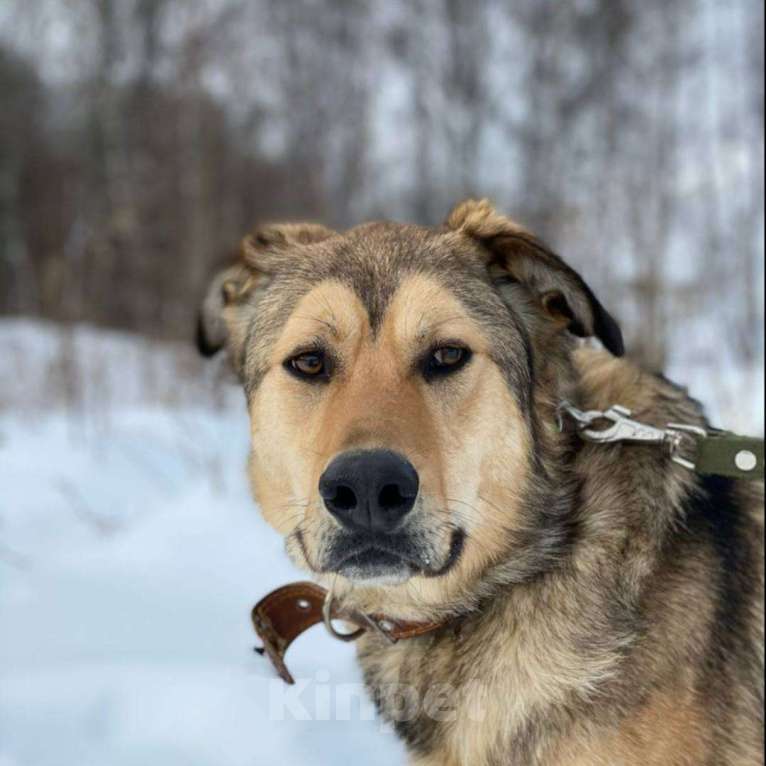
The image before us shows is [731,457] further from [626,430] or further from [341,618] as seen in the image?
[341,618]

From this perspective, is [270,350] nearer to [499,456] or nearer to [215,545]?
[499,456]

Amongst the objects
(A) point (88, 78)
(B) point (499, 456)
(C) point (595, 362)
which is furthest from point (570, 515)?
(A) point (88, 78)

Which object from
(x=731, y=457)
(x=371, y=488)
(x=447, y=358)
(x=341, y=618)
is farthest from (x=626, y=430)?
(x=341, y=618)

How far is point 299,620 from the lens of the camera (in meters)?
2.49

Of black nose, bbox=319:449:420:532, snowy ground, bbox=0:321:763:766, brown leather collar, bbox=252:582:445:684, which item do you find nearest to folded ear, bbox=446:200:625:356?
black nose, bbox=319:449:420:532

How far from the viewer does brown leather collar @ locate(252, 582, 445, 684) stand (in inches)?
88.8

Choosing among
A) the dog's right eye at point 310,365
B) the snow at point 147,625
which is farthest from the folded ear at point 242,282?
the snow at point 147,625

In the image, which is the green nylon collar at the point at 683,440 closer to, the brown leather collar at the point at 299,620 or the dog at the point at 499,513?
the dog at the point at 499,513

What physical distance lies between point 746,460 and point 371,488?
3.48ft

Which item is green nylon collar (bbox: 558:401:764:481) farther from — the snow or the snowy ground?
the snow

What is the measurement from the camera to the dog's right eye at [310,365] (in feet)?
7.43

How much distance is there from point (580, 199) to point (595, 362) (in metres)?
8.20

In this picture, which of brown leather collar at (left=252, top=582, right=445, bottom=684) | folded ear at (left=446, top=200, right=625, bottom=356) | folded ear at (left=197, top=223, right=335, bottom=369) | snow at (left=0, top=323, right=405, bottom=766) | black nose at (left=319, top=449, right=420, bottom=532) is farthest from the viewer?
snow at (left=0, top=323, right=405, bottom=766)

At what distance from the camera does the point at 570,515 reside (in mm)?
2166
